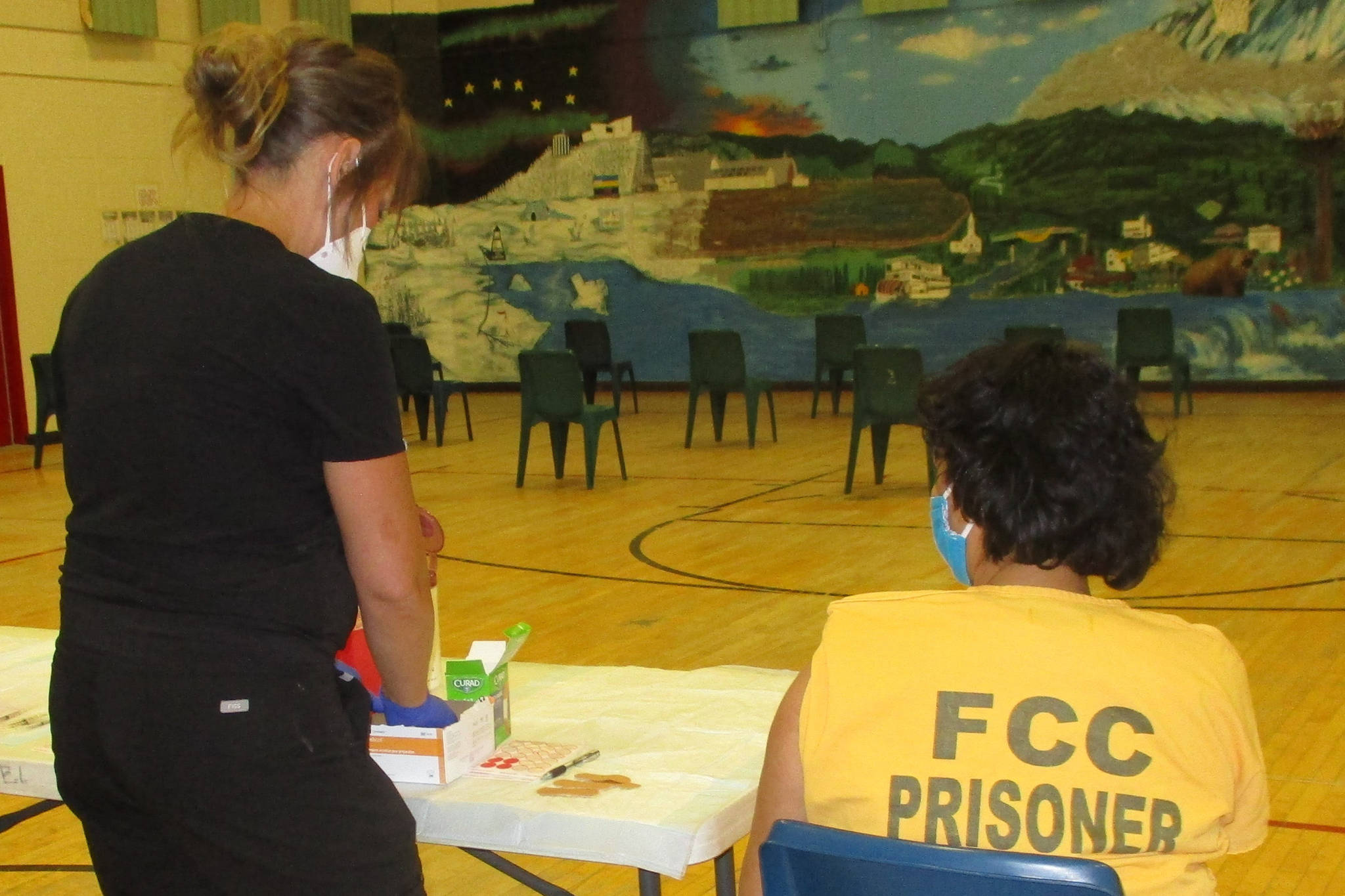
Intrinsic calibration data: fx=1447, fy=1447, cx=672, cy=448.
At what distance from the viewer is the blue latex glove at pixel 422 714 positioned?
64.6 inches

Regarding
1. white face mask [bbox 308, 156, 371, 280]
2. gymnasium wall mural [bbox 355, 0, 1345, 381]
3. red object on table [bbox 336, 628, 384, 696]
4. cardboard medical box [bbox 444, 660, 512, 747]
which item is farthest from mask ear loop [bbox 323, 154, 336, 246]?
gymnasium wall mural [bbox 355, 0, 1345, 381]

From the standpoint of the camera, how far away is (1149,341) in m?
10.2

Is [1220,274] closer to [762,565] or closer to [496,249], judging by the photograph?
[496,249]

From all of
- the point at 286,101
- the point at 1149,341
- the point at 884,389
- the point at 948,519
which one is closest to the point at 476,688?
the point at 948,519

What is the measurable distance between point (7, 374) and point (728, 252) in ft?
20.1

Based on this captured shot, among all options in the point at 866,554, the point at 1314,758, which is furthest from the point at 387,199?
the point at 866,554

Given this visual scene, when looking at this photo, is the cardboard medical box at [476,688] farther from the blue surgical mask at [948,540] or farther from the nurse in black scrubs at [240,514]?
the blue surgical mask at [948,540]

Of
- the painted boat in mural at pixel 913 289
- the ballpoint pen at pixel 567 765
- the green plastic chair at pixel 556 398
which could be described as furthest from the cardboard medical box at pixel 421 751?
the painted boat in mural at pixel 913 289

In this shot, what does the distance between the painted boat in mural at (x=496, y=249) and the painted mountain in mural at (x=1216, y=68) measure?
201 inches

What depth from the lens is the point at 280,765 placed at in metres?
1.26

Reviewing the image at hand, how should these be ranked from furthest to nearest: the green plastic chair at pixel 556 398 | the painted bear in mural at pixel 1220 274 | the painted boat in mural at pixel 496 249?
the painted boat in mural at pixel 496 249
the painted bear in mural at pixel 1220 274
the green plastic chair at pixel 556 398

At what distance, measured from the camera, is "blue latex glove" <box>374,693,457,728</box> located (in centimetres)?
164

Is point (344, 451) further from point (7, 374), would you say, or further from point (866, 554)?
point (7, 374)

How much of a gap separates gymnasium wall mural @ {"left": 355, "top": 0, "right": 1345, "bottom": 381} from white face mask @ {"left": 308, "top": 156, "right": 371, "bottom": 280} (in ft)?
34.6
